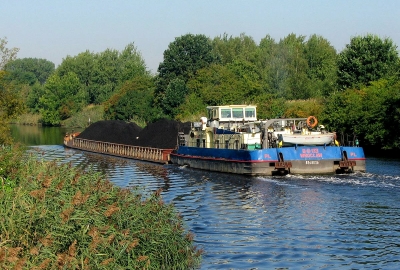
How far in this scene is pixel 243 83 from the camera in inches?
3179

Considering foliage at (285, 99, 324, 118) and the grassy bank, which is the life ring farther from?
foliage at (285, 99, 324, 118)

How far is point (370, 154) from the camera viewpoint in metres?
46.6

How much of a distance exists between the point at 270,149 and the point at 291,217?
11018 millimetres

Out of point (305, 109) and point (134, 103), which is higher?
point (134, 103)

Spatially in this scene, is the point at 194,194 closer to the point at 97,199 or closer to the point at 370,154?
the point at 97,199

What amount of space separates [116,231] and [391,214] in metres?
13.1

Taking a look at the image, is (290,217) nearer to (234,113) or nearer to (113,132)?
(234,113)

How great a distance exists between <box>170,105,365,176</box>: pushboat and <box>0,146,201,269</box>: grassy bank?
699 inches

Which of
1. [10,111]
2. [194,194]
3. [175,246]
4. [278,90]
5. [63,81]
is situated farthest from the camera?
[63,81]

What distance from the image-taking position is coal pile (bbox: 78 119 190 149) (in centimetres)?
5202

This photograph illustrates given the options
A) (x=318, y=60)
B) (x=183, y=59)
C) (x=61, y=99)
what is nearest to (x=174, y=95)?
(x=183, y=59)

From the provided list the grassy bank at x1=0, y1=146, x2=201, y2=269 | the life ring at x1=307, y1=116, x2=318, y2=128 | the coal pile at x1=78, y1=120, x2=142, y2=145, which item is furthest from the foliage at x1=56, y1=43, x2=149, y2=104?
the grassy bank at x1=0, y1=146, x2=201, y2=269

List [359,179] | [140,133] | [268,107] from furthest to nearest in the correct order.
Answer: [268,107] → [140,133] → [359,179]

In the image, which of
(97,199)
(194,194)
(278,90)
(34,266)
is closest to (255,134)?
(194,194)
